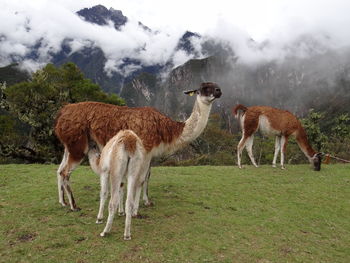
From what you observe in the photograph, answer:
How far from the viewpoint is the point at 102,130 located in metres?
6.38

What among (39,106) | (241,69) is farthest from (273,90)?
(39,106)

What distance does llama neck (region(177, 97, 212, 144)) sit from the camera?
22.3ft

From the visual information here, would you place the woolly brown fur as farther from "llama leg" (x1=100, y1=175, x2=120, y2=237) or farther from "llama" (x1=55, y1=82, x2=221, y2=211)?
"llama leg" (x1=100, y1=175, x2=120, y2=237)

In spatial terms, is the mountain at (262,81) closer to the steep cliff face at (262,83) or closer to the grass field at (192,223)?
the steep cliff face at (262,83)

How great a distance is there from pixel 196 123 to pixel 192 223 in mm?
2045

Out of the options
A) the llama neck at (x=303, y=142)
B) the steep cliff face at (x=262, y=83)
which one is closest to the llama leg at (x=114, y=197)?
the llama neck at (x=303, y=142)

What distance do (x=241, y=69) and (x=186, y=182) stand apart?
186111mm

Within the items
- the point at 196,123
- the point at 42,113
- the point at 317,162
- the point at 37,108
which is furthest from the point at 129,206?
the point at 37,108

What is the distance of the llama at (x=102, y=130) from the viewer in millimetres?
6328

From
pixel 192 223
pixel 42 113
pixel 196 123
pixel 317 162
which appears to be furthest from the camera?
pixel 42 113

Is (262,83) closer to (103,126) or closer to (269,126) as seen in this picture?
(269,126)

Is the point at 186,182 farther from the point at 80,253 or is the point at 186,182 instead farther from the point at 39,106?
the point at 39,106

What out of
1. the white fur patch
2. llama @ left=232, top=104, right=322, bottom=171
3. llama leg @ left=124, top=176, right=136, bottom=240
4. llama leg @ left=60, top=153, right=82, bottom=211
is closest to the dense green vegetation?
llama @ left=232, top=104, right=322, bottom=171

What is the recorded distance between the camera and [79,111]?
6.56 m
